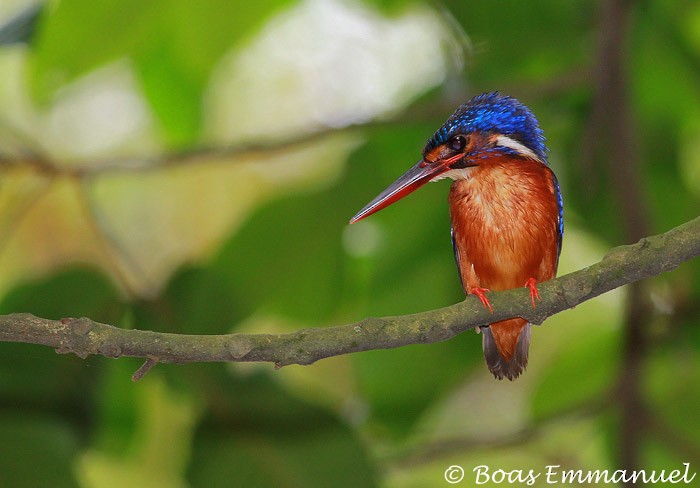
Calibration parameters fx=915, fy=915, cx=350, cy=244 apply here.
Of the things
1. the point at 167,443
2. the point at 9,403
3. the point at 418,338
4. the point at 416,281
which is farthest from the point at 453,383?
the point at 418,338

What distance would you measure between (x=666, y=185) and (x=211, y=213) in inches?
93.7

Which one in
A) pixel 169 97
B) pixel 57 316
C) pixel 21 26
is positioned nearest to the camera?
pixel 57 316

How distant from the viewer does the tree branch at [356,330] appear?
1487 mm

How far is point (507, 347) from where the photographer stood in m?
2.00

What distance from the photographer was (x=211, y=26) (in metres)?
3.34

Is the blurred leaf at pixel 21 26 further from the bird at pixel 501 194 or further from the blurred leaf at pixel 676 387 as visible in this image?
the blurred leaf at pixel 676 387

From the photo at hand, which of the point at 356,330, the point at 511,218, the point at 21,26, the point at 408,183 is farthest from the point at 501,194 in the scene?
the point at 21,26

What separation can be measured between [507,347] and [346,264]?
59.3 inches

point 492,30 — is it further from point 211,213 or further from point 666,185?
point 211,213

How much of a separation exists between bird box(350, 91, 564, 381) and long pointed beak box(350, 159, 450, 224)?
20 mm

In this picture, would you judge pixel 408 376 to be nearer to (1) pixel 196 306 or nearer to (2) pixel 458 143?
(1) pixel 196 306

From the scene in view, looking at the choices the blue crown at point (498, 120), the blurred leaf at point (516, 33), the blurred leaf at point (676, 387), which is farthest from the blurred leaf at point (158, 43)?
the blurred leaf at point (676, 387)

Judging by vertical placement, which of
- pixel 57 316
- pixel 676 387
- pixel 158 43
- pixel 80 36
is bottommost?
pixel 57 316

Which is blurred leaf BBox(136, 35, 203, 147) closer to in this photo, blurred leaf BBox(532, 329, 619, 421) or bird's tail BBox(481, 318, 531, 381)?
blurred leaf BBox(532, 329, 619, 421)
